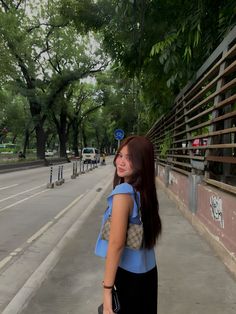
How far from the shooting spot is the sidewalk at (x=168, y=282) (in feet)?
14.2

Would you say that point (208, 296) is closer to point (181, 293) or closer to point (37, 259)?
point (181, 293)

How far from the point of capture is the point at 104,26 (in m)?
13.0

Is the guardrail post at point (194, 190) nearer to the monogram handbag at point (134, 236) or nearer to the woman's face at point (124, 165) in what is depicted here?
the woman's face at point (124, 165)

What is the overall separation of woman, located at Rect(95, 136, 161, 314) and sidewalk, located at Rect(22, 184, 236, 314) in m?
1.77

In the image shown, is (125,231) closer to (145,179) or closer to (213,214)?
(145,179)

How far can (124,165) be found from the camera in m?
2.56

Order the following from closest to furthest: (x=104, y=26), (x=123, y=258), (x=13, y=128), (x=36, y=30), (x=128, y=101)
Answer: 1. (x=123, y=258)
2. (x=104, y=26)
3. (x=36, y=30)
4. (x=128, y=101)
5. (x=13, y=128)

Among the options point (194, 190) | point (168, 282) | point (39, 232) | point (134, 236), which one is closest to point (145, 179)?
point (134, 236)

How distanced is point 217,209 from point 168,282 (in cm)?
159

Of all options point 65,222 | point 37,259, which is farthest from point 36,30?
point 37,259

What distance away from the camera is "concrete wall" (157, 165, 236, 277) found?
17.7 ft

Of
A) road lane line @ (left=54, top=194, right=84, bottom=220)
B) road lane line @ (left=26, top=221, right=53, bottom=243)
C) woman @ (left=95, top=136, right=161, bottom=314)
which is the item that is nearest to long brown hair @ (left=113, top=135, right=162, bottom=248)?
woman @ (left=95, top=136, right=161, bottom=314)

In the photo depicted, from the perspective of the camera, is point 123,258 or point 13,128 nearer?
point 123,258

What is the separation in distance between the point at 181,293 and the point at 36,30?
4034cm
